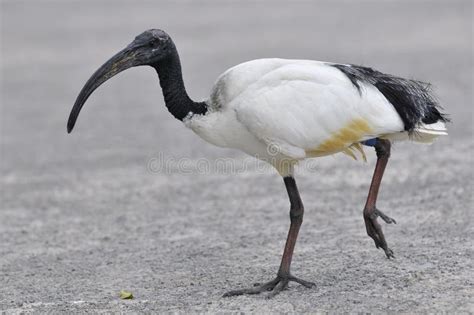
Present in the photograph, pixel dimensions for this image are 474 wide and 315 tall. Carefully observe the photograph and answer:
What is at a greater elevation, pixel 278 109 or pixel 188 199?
pixel 278 109

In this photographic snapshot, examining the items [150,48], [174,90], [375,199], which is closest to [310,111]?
[375,199]

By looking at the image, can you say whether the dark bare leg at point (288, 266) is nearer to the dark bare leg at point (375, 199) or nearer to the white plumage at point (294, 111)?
the white plumage at point (294, 111)

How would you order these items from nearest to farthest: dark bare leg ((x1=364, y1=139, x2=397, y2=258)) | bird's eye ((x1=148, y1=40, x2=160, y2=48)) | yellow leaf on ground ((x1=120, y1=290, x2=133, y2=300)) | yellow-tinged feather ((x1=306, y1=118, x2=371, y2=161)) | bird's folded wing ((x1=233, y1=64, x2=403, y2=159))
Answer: bird's folded wing ((x1=233, y1=64, x2=403, y2=159)) → yellow-tinged feather ((x1=306, y1=118, x2=371, y2=161)) → bird's eye ((x1=148, y1=40, x2=160, y2=48)) → dark bare leg ((x1=364, y1=139, x2=397, y2=258)) → yellow leaf on ground ((x1=120, y1=290, x2=133, y2=300))

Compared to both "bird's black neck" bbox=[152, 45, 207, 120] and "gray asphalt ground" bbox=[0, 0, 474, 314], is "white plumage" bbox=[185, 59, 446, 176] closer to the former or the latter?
"bird's black neck" bbox=[152, 45, 207, 120]

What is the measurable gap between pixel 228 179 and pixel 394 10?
72.8ft

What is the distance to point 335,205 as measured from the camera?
36.4 feet

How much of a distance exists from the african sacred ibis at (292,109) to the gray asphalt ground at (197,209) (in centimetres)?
73

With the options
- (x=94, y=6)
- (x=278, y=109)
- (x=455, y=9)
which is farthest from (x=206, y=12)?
(x=278, y=109)

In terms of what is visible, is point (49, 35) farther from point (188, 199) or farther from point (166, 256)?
point (166, 256)

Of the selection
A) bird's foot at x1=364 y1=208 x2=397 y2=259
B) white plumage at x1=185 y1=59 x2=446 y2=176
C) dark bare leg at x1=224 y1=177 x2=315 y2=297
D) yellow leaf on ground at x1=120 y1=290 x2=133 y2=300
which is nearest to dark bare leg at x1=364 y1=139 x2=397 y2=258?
bird's foot at x1=364 y1=208 x2=397 y2=259

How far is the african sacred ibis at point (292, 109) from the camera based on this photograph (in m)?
7.20

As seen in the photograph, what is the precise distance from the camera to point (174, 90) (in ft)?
25.0

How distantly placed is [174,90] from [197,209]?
13.3 feet

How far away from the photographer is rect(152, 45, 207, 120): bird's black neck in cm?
756
